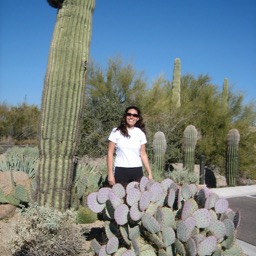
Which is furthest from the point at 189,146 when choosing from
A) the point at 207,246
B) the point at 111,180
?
the point at 207,246

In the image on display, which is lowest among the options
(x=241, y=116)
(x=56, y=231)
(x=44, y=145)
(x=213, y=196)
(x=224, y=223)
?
(x=56, y=231)

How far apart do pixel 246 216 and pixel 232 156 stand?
19.3 feet

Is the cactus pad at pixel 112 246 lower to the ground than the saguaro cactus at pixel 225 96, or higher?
lower

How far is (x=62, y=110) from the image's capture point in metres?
4.89

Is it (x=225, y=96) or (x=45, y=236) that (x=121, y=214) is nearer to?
(x=45, y=236)

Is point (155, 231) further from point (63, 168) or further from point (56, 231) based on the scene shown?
point (63, 168)

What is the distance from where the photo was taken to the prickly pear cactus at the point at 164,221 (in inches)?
116

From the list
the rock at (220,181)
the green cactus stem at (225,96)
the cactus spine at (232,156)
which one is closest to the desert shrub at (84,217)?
the cactus spine at (232,156)

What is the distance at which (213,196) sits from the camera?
324 centimetres

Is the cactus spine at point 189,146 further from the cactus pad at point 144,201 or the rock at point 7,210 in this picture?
the cactus pad at point 144,201

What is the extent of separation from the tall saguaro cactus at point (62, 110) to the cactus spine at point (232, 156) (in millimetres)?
8813

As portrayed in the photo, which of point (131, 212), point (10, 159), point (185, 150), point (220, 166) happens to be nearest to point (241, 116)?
point (220, 166)

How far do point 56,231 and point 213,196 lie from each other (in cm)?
167

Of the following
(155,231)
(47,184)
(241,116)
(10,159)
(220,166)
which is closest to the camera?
(155,231)
